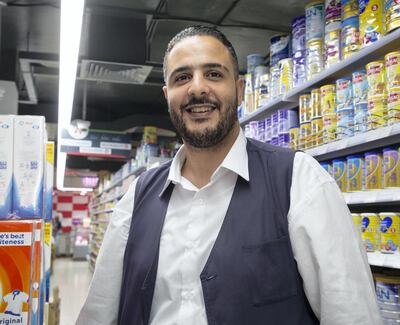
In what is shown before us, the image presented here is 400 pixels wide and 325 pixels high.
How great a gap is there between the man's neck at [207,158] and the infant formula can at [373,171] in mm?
1140

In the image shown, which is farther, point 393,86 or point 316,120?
point 316,120

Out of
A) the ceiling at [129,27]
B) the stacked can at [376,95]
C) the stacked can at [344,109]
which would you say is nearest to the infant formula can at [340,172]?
the stacked can at [344,109]

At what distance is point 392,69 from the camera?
2.37m

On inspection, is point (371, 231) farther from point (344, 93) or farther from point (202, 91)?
point (202, 91)

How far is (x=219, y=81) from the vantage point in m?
1.64

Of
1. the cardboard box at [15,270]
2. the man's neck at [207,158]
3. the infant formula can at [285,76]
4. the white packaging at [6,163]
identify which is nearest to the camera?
the man's neck at [207,158]

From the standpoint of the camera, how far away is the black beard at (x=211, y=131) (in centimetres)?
162

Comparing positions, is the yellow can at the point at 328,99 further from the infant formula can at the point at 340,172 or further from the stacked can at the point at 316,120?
the infant formula can at the point at 340,172

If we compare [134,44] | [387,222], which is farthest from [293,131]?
[134,44]

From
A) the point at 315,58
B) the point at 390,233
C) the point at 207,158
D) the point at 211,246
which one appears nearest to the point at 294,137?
the point at 315,58

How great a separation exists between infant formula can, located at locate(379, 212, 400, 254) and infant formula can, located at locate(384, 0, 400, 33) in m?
0.96

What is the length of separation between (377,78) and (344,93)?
29 cm

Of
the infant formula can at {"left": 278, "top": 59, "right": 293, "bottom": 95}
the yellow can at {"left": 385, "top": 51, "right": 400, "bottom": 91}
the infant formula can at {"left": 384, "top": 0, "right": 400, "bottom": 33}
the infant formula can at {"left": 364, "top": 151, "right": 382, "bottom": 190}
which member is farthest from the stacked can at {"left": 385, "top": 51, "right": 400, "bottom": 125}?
the infant formula can at {"left": 278, "top": 59, "right": 293, "bottom": 95}

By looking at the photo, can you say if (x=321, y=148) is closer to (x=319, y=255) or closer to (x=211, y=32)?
(x=211, y=32)
